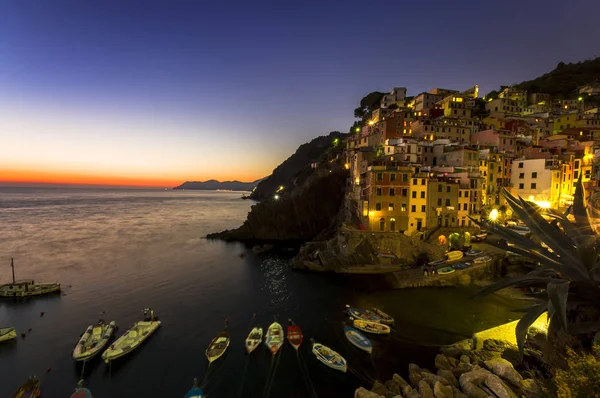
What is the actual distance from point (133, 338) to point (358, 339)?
72.1 feet

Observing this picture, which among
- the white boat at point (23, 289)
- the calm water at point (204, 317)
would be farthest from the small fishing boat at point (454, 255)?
the white boat at point (23, 289)

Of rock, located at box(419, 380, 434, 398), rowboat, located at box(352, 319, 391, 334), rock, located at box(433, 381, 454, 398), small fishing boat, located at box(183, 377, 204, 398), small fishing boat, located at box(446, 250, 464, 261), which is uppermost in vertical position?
small fishing boat, located at box(446, 250, 464, 261)

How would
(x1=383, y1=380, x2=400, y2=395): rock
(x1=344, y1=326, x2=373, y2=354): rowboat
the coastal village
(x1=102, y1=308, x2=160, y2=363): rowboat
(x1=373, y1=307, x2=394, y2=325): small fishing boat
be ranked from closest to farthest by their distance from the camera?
(x1=383, y1=380, x2=400, y2=395): rock → (x1=102, y1=308, x2=160, y2=363): rowboat → (x1=344, y1=326, x2=373, y2=354): rowboat → (x1=373, y1=307, x2=394, y2=325): small fishing boat → the coastal village

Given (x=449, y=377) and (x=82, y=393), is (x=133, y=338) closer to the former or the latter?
(x=82, y=393)

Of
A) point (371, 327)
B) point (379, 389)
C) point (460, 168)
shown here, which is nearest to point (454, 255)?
point (460, 168)

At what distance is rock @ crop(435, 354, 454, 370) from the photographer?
2277 centimetres

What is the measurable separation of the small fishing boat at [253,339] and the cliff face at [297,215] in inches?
1973

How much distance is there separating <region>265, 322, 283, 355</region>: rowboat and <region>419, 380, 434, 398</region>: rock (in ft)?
42.6

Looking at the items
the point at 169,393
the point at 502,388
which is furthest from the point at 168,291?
the point at 502,388

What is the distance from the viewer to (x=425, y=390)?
18672 mm

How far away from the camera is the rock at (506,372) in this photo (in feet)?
60.0

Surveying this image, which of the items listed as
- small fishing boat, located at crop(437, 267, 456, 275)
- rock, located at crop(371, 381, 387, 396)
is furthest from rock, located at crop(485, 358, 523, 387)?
small fishing boat, located at crop(437, 267, 456, 275)

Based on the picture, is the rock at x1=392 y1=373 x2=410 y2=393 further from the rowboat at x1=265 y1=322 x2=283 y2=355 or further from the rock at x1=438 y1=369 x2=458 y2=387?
the rowboat at x1=265 y1=322 x2=283 y2=355

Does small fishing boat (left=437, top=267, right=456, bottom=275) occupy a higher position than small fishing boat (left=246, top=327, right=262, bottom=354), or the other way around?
small fishing boat (left=437, top=267, right=456, bottom=275)
